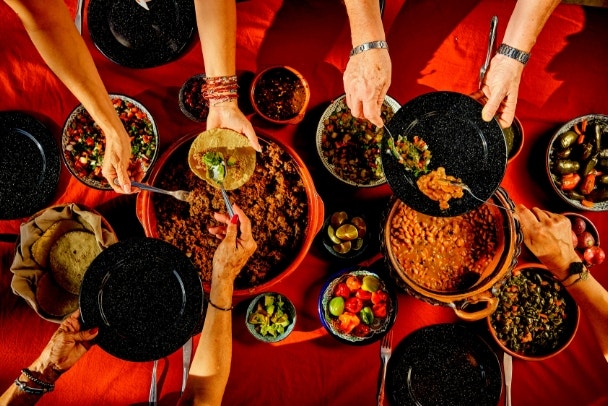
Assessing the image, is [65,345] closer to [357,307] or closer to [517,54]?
[357,307]

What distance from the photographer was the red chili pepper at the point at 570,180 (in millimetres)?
1769

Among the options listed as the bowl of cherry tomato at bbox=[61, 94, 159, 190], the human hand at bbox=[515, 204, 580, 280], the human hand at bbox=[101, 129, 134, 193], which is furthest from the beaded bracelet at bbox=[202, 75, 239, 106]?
the human hand at bbox=[515, 204, 580, 280]

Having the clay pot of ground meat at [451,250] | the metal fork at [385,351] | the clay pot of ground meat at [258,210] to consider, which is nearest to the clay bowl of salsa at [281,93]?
the clay pot of ground meat at [258,210]

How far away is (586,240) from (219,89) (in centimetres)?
169

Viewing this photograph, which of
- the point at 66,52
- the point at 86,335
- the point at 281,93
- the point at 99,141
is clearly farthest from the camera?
the point at 281,93

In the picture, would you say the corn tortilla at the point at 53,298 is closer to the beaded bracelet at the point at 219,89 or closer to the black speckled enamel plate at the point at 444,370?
the beaded bracelet at the point at 219,89

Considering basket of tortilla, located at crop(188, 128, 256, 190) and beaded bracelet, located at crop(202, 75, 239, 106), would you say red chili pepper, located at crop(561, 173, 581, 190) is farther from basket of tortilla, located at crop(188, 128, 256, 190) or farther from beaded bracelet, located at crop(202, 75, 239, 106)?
beaded bracelet, located at crop(202, 75, 239, 106)

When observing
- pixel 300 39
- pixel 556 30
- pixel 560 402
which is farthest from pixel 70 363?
pixel 556 30

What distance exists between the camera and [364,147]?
1.78 m

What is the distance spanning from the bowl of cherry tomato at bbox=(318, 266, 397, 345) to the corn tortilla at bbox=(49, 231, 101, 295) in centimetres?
96

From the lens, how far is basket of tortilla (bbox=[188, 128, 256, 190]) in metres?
1.51

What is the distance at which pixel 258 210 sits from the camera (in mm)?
1628

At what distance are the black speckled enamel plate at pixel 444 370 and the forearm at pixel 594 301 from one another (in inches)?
17.0

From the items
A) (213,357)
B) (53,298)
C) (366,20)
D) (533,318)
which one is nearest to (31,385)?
(53,298)
